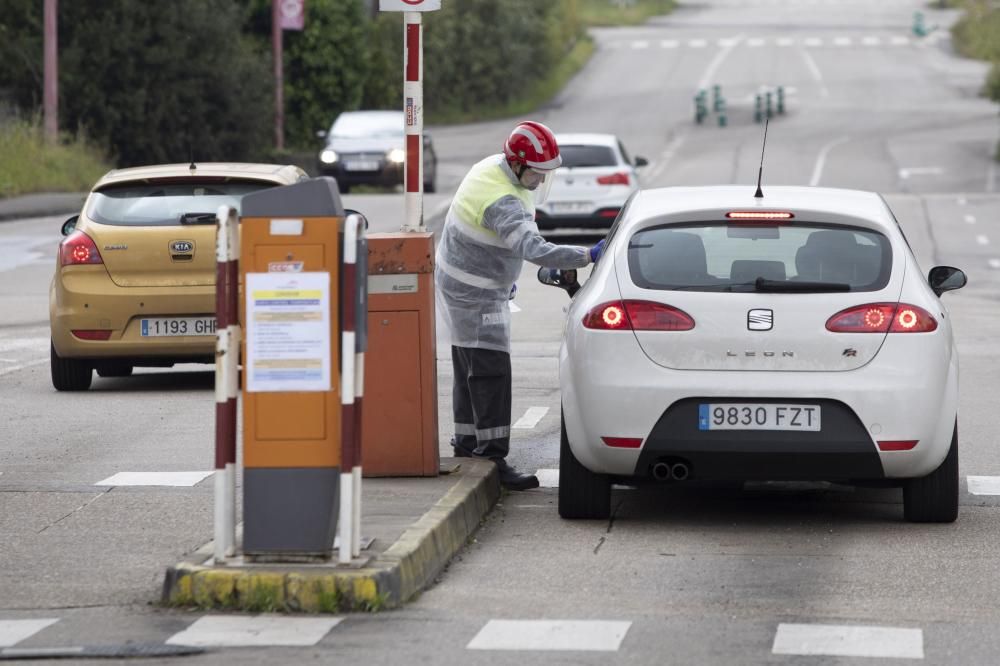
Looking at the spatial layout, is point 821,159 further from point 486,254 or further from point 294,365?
point 294,365

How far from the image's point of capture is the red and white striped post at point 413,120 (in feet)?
32.4

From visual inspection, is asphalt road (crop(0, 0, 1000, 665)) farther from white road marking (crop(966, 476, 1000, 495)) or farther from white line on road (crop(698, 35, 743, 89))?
white line on road (crop(698, 35, 743, 89))

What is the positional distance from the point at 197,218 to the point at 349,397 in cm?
666

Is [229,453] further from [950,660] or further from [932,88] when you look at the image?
[932,88]

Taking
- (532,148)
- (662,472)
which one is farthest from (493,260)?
(662,472)

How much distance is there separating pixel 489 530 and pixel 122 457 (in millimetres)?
2681

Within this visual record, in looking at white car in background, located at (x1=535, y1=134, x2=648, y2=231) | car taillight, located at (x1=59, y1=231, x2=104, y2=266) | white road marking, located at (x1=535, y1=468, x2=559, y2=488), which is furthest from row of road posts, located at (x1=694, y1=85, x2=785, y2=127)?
white road marking, located at (x1=535, y1=468, x2=559, y2=488)

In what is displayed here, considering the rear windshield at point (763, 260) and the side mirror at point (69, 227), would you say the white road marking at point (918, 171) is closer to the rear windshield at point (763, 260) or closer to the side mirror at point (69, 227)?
the side mirror at point (69, 227)

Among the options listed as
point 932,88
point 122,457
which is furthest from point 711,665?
point 932,88

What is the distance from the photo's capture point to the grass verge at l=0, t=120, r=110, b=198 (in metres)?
35.6

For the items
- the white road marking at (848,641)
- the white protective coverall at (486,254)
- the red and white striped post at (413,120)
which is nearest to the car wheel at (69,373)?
the red and white striped post at (413,120)

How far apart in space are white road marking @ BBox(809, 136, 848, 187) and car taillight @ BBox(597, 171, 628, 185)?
42.0 feet

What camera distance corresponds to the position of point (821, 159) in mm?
46219

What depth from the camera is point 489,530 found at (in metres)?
8.80
